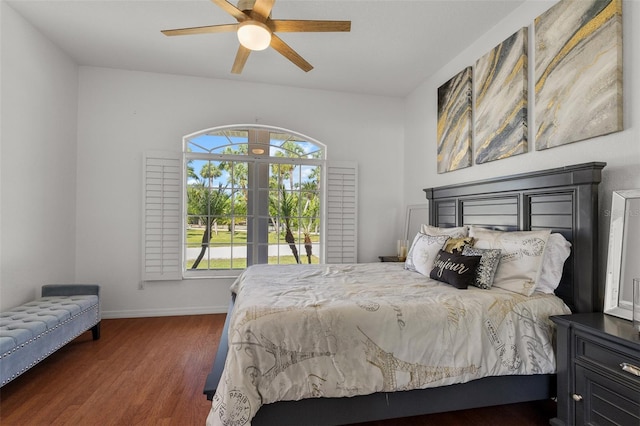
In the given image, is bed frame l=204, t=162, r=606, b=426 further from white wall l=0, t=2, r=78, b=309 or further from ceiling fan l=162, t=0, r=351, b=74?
white wall l=0, t=2, r=78, b=309

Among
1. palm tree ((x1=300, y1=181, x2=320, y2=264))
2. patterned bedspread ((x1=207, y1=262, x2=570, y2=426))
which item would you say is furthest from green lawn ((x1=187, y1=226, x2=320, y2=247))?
patterned bedspread ((x1=207, y1=262, x2=570, y2=426))

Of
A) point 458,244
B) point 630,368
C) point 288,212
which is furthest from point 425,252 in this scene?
point 288,212

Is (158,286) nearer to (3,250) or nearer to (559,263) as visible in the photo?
(3,250)

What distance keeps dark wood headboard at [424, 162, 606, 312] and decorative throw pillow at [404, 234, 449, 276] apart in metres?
0.51

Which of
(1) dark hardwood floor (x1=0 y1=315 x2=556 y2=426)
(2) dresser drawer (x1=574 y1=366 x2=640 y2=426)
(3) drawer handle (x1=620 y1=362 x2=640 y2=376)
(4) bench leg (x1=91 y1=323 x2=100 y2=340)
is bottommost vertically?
(1) dark hardwood floor (x1=0 y1=315 x2=556 y2=426)

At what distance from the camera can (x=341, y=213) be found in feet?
14.2

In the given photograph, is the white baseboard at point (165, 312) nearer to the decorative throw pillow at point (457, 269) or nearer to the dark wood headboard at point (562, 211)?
the decorative throw pillow at point (457, 269)

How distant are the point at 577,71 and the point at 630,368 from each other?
5.98ft

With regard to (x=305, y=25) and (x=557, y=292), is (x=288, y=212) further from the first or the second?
(x=557, y=292)

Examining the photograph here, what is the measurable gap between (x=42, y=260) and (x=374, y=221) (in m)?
Answer: 3.82

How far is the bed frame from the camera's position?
1562 millimetres

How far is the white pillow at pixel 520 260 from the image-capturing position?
201cm

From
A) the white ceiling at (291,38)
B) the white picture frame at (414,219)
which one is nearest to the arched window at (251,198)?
the white ceiling at (291,38)

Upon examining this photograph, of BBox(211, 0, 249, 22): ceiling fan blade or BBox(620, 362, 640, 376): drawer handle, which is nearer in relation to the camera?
BBox(620, 362, 640, 376): drawer handle
